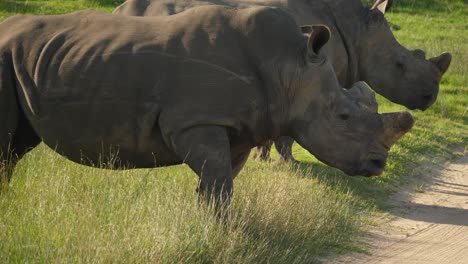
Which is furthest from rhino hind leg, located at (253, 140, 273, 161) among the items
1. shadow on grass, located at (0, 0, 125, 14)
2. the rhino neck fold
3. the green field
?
shadow on grass, located at (0, 0, 125, 14)

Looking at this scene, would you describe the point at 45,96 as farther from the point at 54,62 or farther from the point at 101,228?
the point at 101,228

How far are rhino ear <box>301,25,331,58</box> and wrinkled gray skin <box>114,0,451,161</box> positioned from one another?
3232 millimetres

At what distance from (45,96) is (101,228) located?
3.96ft

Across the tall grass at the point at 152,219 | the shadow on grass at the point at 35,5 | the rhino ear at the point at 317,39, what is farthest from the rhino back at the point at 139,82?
the shadow on grass at the point at 35,5

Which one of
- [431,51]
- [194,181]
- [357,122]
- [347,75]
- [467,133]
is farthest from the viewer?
[431,51]

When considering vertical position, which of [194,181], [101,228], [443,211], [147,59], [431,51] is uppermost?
[147,59]

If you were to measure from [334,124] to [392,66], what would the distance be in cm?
409

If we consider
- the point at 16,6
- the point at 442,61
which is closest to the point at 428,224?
the point at 442,61

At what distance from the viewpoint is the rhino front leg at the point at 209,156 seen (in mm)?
7020

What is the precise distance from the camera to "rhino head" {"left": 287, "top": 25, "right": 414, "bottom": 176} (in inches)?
293

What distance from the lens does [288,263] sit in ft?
23.6

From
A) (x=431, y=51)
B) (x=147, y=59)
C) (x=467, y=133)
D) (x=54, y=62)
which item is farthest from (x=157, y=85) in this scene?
(x=431, y=51)

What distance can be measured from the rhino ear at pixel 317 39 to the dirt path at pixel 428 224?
1.50 metres

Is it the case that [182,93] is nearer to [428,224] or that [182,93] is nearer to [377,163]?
[377,163]
